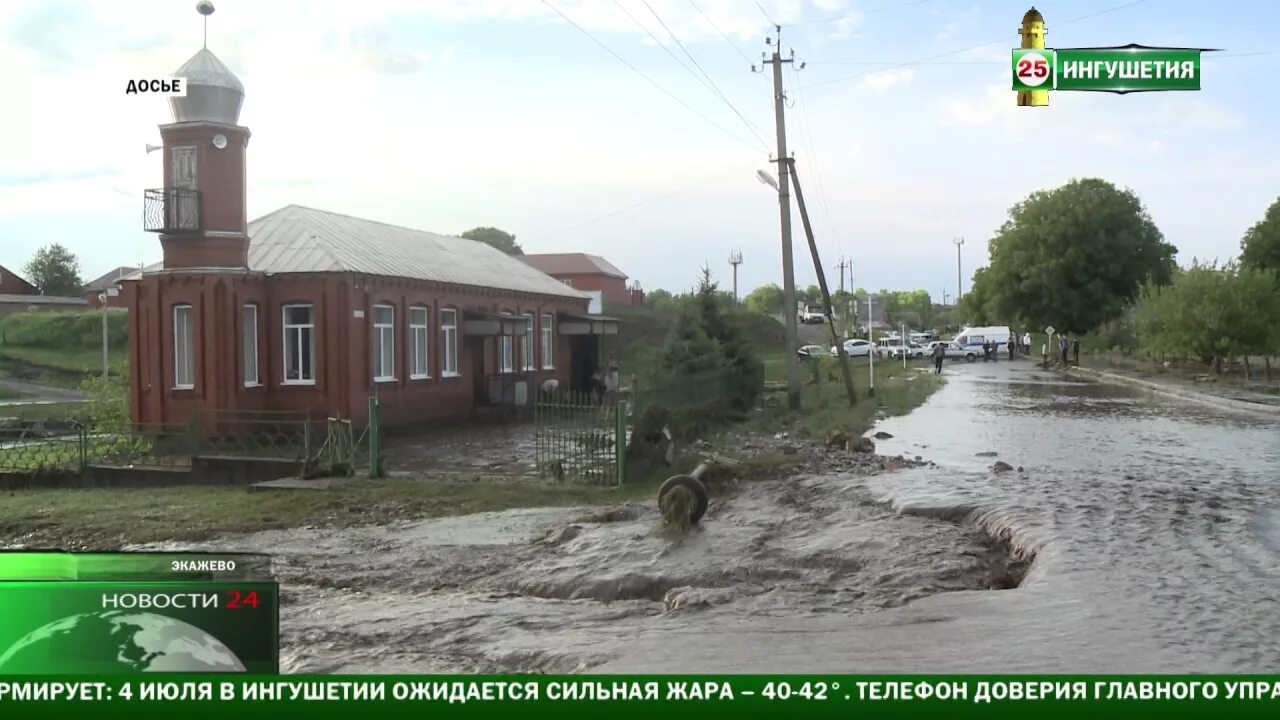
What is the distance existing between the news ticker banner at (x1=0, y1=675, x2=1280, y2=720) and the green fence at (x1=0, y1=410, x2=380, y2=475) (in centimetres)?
1247

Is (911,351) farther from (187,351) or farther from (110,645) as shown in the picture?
(110,645)

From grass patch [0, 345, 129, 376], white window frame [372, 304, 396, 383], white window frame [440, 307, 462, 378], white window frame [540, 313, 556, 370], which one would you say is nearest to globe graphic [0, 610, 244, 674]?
white window frame [372, 304, 396, 383]

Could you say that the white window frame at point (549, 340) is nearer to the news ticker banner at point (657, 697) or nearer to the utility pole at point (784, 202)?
the utility pole at point (784, 202)

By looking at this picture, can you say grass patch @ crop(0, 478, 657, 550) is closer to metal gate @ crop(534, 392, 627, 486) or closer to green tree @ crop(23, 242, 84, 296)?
metal gate @ crop(534, 392, 627, 486)

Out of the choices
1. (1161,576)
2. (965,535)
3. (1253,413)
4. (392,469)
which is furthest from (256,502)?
(1253,413)

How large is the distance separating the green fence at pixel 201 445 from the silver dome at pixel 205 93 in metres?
6.29

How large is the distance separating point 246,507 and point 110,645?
11.4m

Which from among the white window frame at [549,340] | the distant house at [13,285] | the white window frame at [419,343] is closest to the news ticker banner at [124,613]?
the white window frame at [419,343]

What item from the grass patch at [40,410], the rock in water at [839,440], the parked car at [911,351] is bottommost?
the grass patch at [40,410]

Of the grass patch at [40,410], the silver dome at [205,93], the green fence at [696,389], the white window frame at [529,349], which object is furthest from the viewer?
the grass patch at [40,410]

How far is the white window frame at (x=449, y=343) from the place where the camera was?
28.3 m

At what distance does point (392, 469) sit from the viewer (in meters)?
18.4

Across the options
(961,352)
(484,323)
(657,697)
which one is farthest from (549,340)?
(961,352)

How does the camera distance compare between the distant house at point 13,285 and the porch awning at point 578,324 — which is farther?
the distant house at point 13,285
